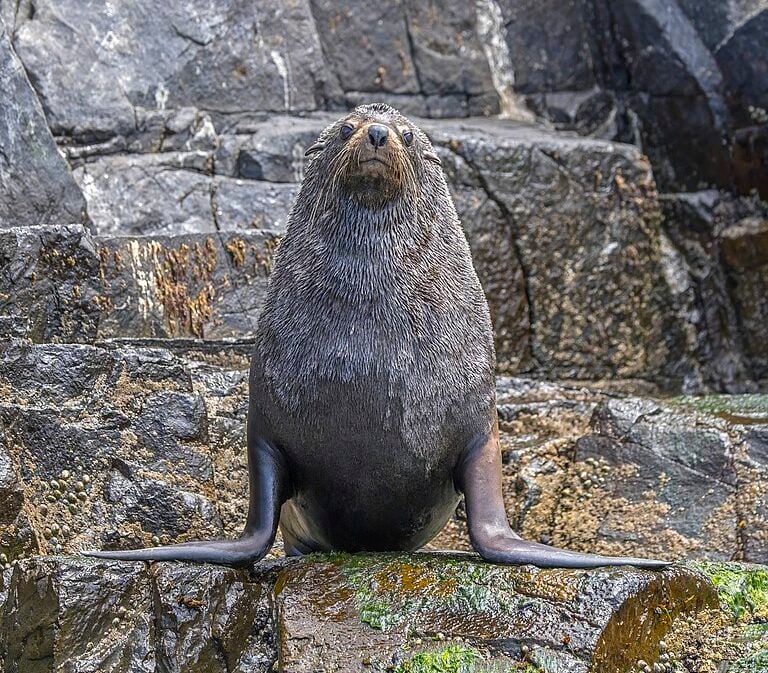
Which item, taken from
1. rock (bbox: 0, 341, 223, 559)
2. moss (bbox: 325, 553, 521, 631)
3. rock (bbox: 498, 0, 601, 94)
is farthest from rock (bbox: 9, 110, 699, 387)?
moss (bbox: 325, 553, 521, 631)

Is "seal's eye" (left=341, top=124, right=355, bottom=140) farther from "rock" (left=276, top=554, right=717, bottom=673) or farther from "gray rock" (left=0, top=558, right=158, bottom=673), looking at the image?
"gray rock" (left=0, top=558, right=158, bottom=673)

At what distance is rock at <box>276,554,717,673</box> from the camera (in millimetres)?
3990

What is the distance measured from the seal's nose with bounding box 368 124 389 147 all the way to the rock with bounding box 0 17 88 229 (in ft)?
13.6

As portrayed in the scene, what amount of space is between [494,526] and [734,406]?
4.03m

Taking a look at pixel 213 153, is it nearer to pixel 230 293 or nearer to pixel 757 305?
pixel 230 293

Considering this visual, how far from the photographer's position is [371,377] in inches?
183

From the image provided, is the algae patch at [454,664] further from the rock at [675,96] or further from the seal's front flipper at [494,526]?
the rock at [675,96]

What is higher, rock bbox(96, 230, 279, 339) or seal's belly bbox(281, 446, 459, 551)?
rock bbox(96, 230, 279, 339)

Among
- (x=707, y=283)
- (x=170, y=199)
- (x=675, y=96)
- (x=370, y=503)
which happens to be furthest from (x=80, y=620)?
(x=675, y=96)

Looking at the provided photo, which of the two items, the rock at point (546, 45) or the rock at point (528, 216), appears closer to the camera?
the rock at point (528, 216)

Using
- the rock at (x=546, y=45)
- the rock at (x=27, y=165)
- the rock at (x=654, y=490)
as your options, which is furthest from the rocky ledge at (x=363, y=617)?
the rock at (x=546, y=45)

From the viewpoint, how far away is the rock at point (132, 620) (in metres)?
4.25

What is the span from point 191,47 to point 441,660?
8.86 m

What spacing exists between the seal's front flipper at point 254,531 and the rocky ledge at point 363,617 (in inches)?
1.9
